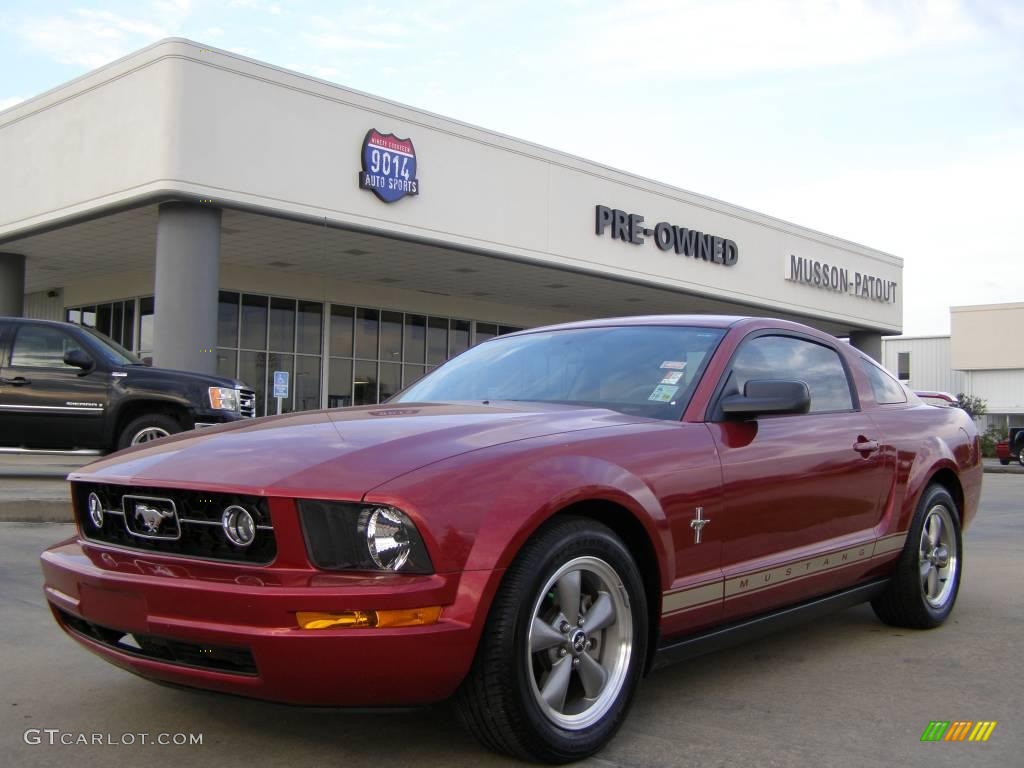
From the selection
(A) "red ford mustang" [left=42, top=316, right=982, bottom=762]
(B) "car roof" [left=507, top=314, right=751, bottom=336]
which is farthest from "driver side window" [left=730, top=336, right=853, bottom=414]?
(B) "car roof" [left=507, top=314, right=751, bottom=336]

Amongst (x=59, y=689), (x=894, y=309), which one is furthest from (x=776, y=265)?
(x=59, y=689)

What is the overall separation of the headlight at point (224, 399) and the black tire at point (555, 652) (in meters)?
8.97

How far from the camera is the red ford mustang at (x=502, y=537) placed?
277 cm

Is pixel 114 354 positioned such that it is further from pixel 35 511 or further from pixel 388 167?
pixel 388 167

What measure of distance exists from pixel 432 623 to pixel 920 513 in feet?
10.3

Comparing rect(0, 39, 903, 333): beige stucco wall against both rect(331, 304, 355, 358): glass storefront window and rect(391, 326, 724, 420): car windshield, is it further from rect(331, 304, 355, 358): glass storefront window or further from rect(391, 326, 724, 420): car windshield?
rect(391, 326, 724, 420): car windshield

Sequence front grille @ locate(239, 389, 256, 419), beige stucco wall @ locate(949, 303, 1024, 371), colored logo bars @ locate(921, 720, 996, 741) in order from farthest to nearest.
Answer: beige stucco wall @ locate(949, 303, 1024, 371) → front grille @ locate(239, 389, 256, 419) → colored logo bars @ locate(921, 720, 996, 741)

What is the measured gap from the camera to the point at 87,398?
11.4 m

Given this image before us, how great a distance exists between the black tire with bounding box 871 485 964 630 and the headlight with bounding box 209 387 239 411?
27.0 ft

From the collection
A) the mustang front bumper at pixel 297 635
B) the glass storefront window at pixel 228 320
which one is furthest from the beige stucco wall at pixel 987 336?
the mustang front bumper at pixel 297 635

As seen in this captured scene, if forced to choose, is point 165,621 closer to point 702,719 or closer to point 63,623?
point 63,623

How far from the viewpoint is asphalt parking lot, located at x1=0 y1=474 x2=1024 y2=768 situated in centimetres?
317

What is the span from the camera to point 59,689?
386 centimetres

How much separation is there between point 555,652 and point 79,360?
31.7 ft
